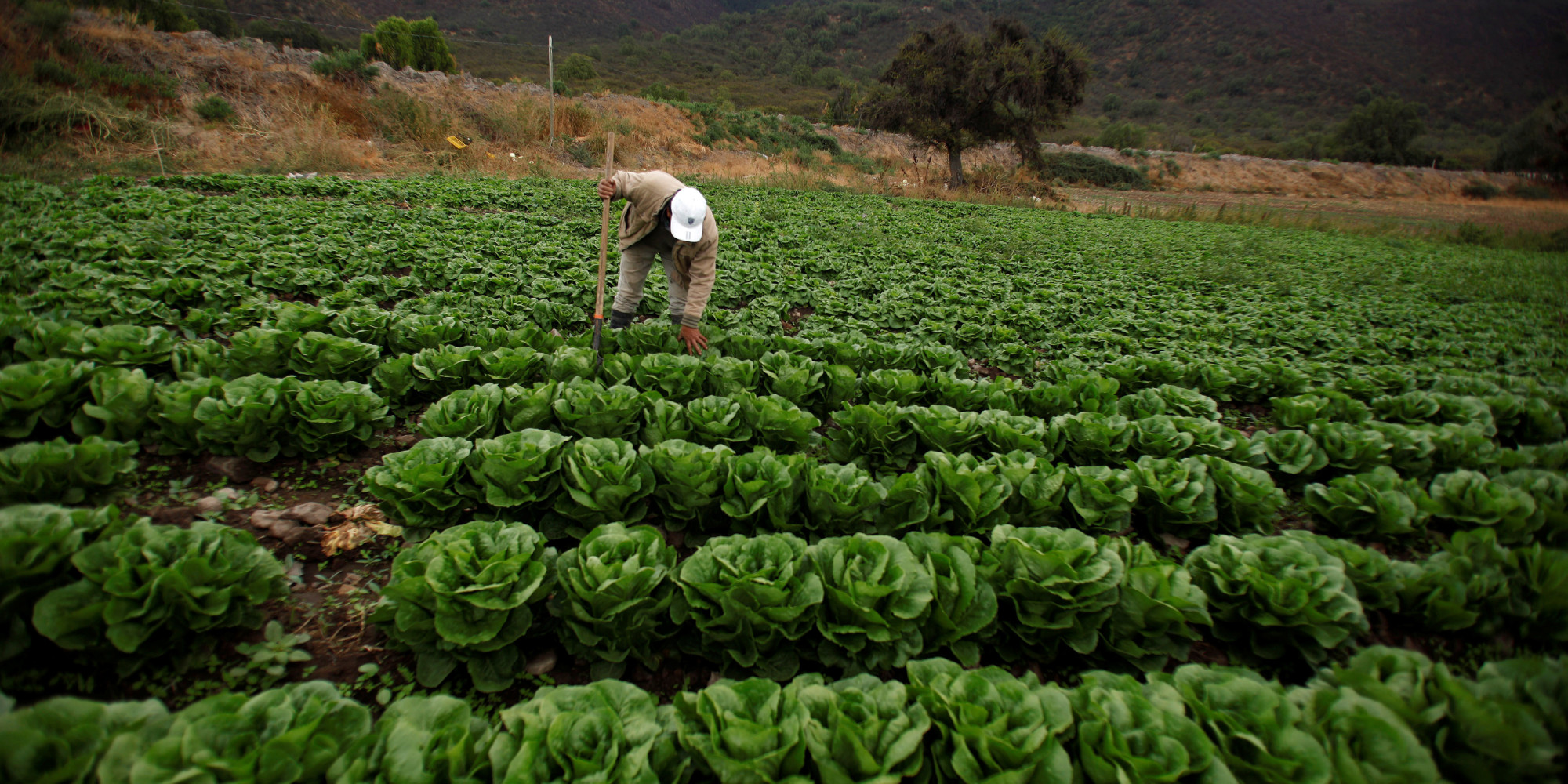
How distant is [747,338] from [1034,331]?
451 cm

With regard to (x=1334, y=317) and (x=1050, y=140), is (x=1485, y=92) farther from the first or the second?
(x=1050, y=140)

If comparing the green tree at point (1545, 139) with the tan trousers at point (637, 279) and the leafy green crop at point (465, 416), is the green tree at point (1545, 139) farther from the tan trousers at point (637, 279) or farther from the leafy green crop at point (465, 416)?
the leafy green crop at point (465, 416)

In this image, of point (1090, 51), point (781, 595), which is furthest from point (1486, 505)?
point (1090, 51)

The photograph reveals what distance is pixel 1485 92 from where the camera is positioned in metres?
8.74

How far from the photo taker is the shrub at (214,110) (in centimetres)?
1842

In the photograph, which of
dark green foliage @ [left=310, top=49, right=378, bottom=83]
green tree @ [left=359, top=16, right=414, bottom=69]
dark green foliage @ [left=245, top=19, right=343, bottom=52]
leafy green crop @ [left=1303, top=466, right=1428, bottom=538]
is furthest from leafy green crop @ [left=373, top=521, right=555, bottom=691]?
dark green foliage @ [left=245, top=19, right=343, bottom=52]

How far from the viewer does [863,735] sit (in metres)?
1.73

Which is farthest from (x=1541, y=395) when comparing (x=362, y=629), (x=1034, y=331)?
(x=362, y=629)

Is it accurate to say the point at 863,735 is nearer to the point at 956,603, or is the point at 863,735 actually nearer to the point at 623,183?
the point at 956,603

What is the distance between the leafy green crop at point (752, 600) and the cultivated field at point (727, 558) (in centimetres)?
2

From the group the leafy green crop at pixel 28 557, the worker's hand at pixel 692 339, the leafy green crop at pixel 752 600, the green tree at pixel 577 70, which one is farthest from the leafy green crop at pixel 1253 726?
the green tree at pixel 577 70

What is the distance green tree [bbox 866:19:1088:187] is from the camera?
26969 millimetres

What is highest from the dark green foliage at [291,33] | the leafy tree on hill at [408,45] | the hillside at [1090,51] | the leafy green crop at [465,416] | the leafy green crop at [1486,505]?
the hillside at [1090,51]

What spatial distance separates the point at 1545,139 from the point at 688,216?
11.7 metres
